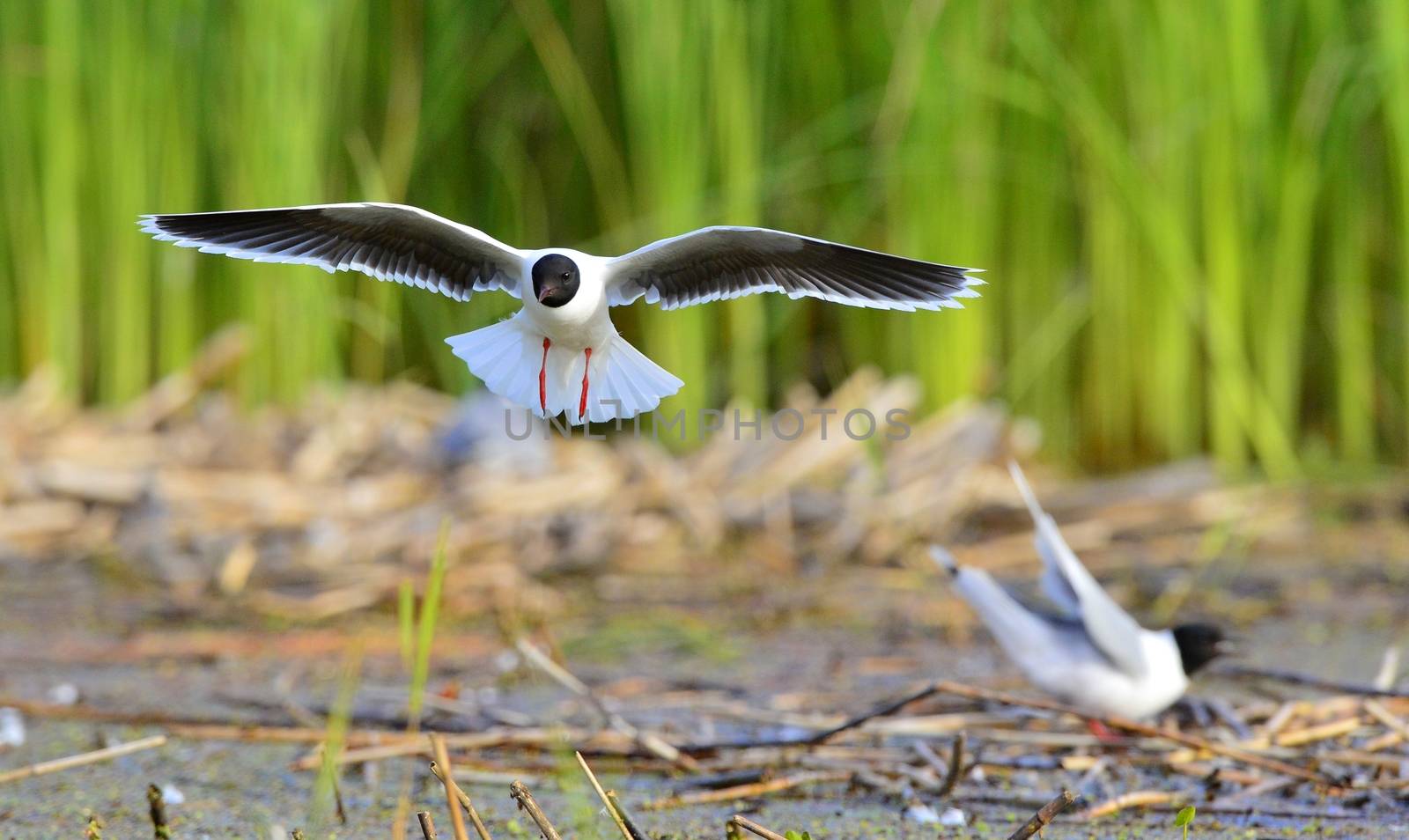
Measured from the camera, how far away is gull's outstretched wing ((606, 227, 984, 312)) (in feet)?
7.82

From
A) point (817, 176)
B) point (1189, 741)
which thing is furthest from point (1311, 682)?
point (817, 176)

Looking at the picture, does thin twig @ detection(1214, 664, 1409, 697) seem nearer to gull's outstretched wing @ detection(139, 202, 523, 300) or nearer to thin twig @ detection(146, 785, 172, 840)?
gull's outstretched wing @ detection(139, 202, 523, 300)

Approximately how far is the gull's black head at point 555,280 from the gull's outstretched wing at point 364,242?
4.6 inches

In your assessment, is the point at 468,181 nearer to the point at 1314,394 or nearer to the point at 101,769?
the point at 1314,394

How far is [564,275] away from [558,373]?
0.27 m

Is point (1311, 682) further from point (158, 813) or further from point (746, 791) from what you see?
point (158, 813)

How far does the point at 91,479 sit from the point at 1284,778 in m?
3.47

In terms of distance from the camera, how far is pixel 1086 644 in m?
2.96

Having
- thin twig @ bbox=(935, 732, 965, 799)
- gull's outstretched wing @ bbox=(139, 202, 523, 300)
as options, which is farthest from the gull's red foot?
gull's outstretched wing @ bbox=(139, 202, 523, 300)

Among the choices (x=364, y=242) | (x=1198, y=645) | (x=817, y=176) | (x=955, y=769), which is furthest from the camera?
(x=817, y=176)

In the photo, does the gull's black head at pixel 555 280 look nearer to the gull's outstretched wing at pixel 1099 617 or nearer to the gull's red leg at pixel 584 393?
the gull's red leg at pixel 584 393

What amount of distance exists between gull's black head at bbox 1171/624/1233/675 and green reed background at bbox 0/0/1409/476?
1.73 meters

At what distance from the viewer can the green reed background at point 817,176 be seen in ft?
15.5

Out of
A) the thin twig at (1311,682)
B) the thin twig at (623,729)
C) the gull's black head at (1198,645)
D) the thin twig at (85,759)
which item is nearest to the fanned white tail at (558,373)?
the thin twig at (623,729)
